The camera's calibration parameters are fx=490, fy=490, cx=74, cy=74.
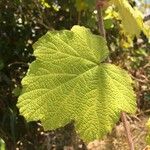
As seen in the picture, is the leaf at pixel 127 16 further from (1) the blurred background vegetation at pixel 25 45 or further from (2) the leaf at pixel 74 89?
(1) the blurred background vegetation at pixel 25 45

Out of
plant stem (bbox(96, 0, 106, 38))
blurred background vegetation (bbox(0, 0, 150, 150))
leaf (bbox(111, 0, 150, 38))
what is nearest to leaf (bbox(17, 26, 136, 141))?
plant stem (bbox(96, 0, 106, 38))

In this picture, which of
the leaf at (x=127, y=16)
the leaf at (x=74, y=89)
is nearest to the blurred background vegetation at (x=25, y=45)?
the leaf at (x=127, y=16)

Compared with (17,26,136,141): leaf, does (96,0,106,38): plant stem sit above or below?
above

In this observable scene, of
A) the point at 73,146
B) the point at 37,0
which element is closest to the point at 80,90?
the point at 37,0

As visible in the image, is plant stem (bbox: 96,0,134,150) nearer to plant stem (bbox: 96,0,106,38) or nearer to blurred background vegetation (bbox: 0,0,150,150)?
plant stem (bbox: 96,0,106,38)

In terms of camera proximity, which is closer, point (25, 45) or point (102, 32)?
point (102, 32)

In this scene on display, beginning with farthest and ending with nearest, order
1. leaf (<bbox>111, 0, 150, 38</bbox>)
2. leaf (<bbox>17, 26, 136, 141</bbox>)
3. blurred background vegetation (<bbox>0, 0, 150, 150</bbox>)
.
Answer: blurred background vegetation (<bbox>0, 0, 150, 150</bbox>), leaf (<bbox>111, 0, 150, 38</bbox>), leaf (<bbox>17, 26, 136, 141</bbox>)

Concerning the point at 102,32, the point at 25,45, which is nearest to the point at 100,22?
the point at 102,32

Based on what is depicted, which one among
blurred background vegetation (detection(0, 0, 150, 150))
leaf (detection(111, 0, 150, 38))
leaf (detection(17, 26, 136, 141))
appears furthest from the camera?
blurred background vegetation (detection(0, 0, 150, 150))

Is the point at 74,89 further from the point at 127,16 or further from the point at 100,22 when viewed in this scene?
the point at 127,16
